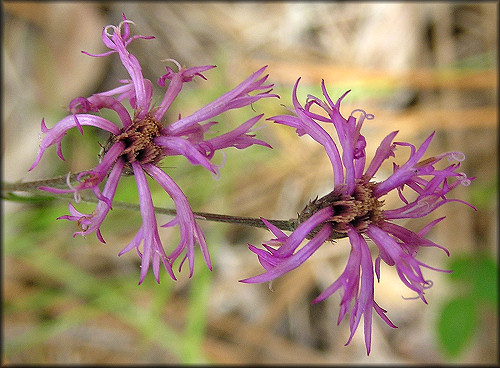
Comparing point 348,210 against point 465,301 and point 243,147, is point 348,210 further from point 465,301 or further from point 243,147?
point 465,301

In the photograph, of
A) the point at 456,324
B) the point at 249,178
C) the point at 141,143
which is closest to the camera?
the point at 141,143

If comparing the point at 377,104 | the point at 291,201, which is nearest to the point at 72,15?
the point at 291,201

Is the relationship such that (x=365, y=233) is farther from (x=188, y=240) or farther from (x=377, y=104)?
(x=377, y=104)

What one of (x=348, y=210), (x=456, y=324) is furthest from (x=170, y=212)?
(x=456, y=324)

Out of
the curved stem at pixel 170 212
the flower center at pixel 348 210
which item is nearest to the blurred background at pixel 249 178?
the curved stem at pixel 170 212

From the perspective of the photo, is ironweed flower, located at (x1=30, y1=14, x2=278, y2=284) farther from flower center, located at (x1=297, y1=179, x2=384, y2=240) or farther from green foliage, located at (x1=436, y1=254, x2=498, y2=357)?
green foliage, located at (x1=436, y1=254, x2=498, y2=357)

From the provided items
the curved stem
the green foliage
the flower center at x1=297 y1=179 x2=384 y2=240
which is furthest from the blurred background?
the flower center at x1=297 y1=179 x2=384 y2=240
